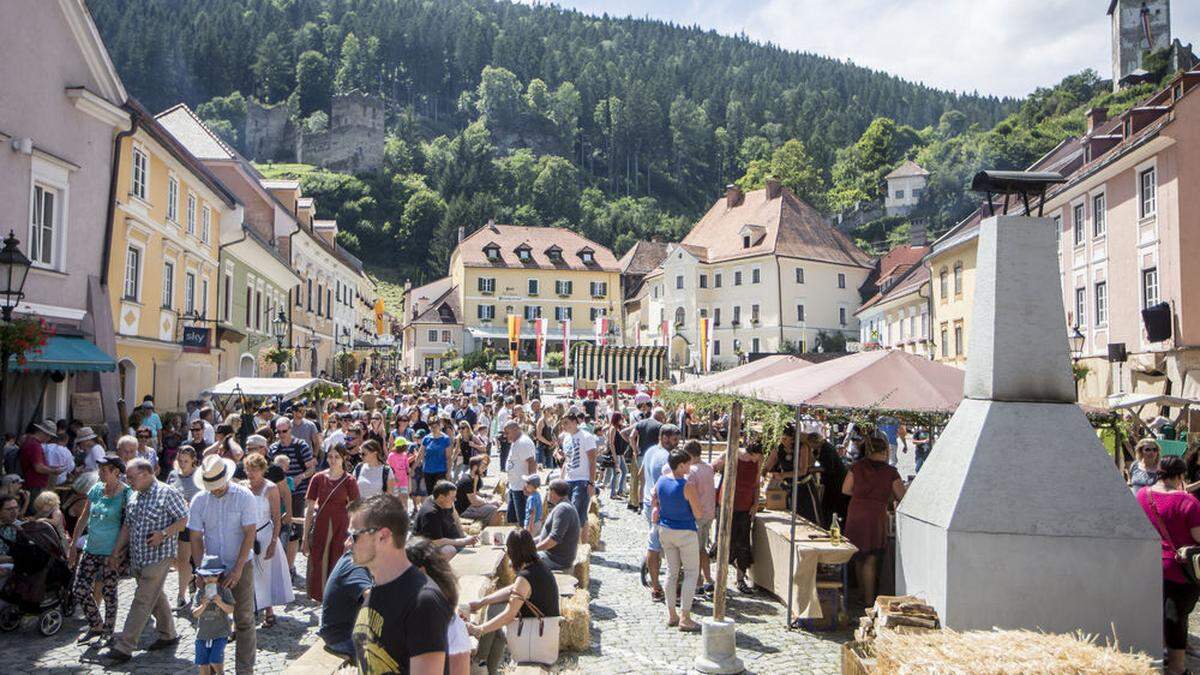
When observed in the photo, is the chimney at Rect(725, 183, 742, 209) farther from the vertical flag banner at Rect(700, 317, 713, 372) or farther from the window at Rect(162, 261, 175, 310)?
the window at Rect(162, 261, 175, 310)

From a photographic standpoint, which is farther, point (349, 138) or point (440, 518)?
point (349, 138)

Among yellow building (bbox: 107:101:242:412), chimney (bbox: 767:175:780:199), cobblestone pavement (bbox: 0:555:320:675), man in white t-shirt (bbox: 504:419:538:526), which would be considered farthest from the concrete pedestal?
chimney (bbox: 767:175:780:199)

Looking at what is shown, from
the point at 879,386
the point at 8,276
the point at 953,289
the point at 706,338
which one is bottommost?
the point at 879,386

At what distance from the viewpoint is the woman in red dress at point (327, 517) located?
823 cm

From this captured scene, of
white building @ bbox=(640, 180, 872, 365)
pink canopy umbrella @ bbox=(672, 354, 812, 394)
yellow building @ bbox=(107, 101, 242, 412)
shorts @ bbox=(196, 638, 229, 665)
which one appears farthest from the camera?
white building @ bbox=(640, 180, 872, 365)

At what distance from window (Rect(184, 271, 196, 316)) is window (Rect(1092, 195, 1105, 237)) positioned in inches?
979

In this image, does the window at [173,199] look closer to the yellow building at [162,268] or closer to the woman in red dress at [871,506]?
the yellow building at [162,268]

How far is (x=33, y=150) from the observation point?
1405 centimetres

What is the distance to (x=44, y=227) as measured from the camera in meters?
14.7

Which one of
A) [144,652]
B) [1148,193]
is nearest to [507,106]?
[1148,193]

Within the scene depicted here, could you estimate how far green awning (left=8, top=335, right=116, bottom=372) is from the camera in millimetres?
12805

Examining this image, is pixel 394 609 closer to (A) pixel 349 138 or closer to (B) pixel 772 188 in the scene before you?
(B) pixel 772 188

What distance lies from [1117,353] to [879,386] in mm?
16782

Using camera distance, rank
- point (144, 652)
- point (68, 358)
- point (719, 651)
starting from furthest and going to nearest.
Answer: point (68, 358)
point (144, 652)
point (719, 651)
